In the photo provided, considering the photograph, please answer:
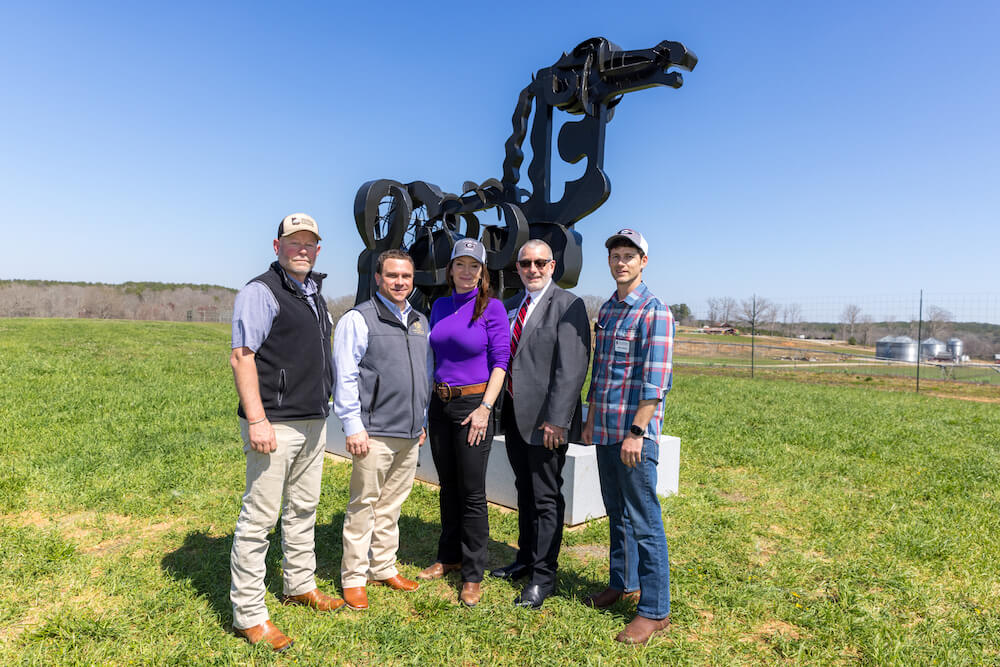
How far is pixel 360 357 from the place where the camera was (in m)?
3.32

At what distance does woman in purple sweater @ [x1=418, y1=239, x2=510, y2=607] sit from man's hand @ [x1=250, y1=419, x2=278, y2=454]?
3.14 ft

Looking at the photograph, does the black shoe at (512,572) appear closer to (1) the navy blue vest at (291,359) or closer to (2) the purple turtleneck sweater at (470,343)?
(2) the purple turtleneck sweater at (470,343)

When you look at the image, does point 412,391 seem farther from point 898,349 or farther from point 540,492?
point 898,349

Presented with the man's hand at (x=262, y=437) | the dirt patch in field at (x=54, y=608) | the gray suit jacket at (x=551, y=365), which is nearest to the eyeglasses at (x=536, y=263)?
the gray suit jacket at (x=551, y=365)

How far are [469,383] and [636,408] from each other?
3.07 feet

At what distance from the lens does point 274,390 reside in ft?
9.78

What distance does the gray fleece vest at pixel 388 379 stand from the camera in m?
3.33

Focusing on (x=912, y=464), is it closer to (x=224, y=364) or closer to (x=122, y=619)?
(x=122, y=619)

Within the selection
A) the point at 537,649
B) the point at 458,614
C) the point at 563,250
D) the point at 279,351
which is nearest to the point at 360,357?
the point at 279,351

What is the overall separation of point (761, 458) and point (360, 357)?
5.51 metres

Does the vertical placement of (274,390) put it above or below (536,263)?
below

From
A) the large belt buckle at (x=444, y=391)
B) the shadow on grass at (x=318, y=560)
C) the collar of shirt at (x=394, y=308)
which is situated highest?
the collar of shirt at (x=394, y=308)

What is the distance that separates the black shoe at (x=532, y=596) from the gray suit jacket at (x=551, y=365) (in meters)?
0.86

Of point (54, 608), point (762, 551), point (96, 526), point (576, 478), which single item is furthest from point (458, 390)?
point (96, 526)
